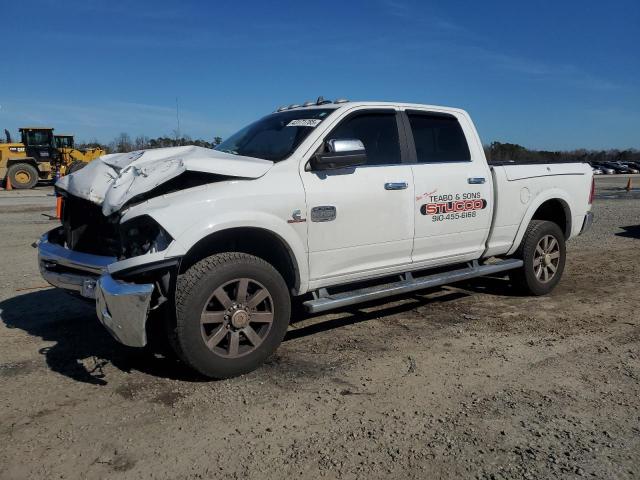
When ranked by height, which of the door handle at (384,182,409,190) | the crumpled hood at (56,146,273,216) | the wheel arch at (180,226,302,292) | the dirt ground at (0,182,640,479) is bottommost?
the dirt ground at (0,182,640,479)

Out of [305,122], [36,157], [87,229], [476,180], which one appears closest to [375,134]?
[305,122]

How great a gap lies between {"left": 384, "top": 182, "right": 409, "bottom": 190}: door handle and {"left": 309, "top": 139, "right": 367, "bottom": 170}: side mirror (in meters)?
0.48

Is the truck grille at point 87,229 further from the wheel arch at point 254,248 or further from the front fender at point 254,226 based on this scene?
the front fender at point 254,226

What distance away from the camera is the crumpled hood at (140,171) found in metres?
3.69

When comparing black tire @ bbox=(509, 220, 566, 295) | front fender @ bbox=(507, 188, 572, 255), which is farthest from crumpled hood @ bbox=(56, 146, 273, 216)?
black tire @ bbox=(509, 220, 566, 295)

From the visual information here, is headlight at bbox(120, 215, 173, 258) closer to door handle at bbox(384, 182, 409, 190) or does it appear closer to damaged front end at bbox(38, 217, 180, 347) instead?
damaged front end at bbox(38, 217, 180, 347)

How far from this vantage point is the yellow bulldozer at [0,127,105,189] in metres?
25.2

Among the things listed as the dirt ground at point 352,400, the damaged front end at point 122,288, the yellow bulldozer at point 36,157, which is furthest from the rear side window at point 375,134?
the yellow bulldozer at point 36,157

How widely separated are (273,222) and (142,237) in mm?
934

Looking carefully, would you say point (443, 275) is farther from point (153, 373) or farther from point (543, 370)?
point (153, 373)

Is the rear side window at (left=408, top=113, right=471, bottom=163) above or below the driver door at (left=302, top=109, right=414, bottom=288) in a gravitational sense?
above

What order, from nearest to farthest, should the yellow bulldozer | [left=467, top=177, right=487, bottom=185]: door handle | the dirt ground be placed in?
the dirt ground → [left=467, top=177, right=487, bottom=185]: door handle → the yellow bulldozer

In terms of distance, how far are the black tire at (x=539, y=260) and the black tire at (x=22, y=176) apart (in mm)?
25012

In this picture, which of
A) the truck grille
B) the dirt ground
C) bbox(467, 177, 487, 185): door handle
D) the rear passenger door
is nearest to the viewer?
the dirt ground
